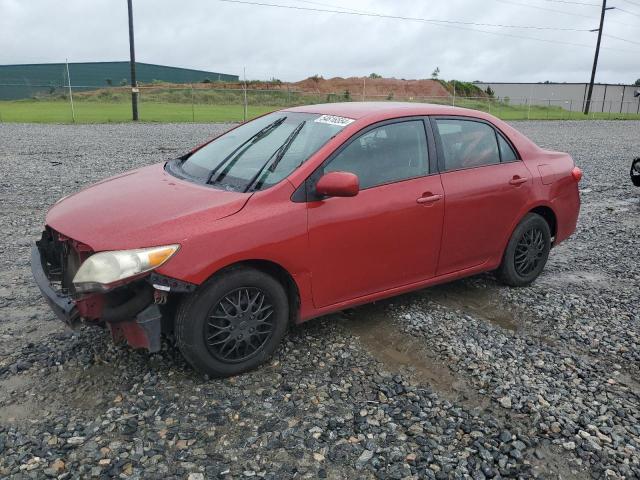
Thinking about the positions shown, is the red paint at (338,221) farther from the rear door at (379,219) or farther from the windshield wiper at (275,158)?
the windshield wiper at (275,158)

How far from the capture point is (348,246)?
3.80 metres

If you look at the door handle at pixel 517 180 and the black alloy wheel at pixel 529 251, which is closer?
the door handle at pixel 517 180

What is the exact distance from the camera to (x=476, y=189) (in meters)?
4.49

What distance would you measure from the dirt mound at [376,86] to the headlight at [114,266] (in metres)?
63.5

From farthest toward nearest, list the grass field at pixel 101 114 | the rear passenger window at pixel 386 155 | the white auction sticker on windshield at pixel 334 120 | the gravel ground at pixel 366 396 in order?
the grass field at pixel 101 114
the white auction sticker on windshield at pixel 334 120
the rear passenger window at pixel 386 155
the gravel ground at pixel 366 396

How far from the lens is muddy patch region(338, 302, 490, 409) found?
344 cm

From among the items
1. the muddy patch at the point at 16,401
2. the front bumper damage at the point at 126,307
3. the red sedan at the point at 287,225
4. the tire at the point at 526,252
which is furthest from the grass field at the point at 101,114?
the front bumper damage at the point at 126,307

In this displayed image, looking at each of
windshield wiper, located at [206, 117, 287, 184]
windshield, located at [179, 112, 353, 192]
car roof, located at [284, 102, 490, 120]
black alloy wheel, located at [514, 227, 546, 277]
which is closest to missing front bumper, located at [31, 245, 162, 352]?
windshield, located at [179, 112, 353, 192]

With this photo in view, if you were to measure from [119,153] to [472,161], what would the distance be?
36.3 feet

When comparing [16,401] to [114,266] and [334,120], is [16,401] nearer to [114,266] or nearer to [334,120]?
[114,266]

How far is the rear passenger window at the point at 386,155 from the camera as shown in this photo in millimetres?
3895

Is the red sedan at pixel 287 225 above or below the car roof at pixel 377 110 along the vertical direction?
below

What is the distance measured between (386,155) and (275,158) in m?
0.85

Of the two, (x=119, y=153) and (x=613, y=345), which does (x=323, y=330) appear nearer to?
(x=613, y=345)
